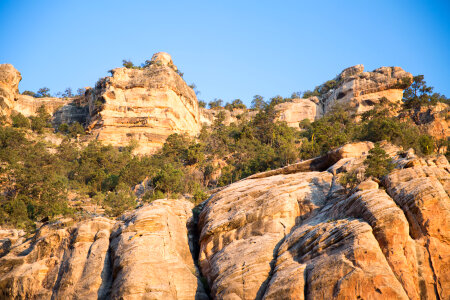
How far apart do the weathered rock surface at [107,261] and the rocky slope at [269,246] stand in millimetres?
63

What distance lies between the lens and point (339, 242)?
19.4 meters

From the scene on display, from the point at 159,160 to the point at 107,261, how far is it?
→ 96.1 feet

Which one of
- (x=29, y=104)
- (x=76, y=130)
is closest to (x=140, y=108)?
(x=76, y=130)

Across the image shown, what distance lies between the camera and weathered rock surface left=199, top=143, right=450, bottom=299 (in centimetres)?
1802

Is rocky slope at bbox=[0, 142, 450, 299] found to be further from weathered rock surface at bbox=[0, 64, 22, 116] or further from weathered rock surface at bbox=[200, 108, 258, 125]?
weathered rock surface at bbox=[200, 108, 258, 125]

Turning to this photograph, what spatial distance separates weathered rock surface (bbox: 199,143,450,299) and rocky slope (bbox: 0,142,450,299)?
0.18 feet

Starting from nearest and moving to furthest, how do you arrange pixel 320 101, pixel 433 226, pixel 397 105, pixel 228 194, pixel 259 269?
pixel 433 226, pixel 259 269, pixel 228 194, pixel 397 105, pixel 320 101

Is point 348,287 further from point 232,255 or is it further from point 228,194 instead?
point 228,194

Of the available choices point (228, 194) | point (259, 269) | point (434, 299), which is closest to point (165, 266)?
point (259, 269)

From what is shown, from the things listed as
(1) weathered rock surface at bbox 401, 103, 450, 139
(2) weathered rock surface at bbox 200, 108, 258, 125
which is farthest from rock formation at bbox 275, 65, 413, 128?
(1) weathered rock surface at bbox 401, 103, 450, 139

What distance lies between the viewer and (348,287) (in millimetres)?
17281

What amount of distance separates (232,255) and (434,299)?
9.77 metres

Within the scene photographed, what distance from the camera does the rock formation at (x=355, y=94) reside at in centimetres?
7069

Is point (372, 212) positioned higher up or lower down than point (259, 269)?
higher up
